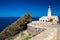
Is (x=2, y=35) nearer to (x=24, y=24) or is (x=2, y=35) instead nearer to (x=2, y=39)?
(x=2, y=39)

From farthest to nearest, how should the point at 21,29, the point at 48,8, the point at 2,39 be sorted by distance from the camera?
the point at 48,8 → the point at 21,29 → the point at 2,39

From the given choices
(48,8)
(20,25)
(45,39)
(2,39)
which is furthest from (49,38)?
(48,8)

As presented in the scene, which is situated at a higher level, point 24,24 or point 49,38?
point 24,24

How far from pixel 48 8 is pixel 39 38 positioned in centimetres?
2232

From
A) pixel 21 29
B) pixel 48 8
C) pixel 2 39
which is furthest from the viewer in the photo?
pixel 48 8

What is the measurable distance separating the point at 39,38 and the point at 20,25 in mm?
13772

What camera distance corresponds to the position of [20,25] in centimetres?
2288

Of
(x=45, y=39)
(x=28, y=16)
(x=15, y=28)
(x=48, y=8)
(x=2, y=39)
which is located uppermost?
(x=48, y=8)

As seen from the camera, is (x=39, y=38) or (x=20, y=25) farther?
(x=20, y=25)

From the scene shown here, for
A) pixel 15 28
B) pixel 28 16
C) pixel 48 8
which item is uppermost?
pixel 48 8

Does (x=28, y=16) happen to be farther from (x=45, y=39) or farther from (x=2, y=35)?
(x=45, y=39)

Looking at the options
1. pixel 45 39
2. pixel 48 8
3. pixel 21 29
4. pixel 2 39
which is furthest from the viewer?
pixel 48 8

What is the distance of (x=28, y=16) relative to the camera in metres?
23.4

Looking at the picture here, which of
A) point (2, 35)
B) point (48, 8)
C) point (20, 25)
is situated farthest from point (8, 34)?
point (48, 8)
